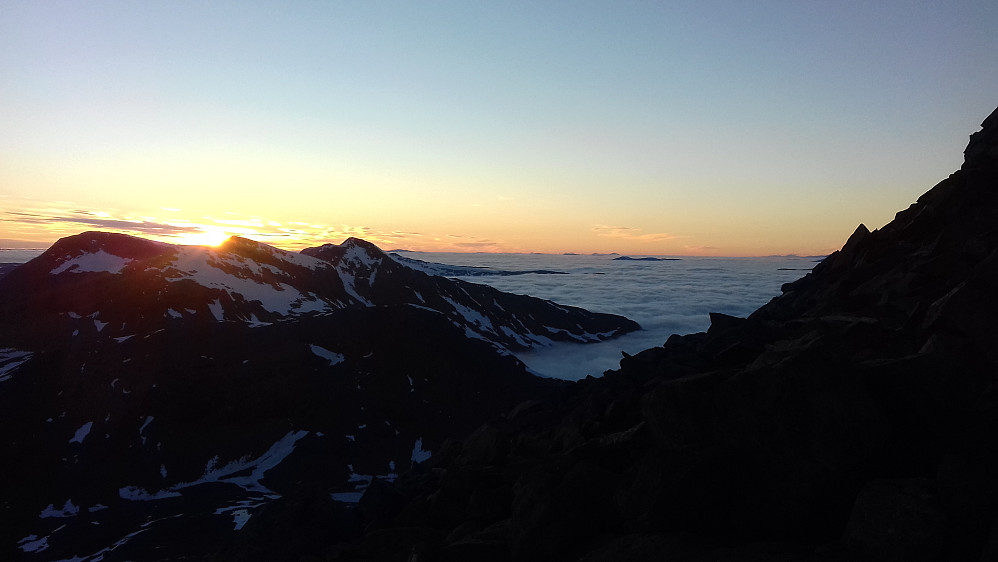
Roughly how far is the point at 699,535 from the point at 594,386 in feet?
56.0

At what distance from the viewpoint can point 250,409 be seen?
8538 centimetres

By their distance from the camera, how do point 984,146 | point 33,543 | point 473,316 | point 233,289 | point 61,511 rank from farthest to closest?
point 473,316
point 233,289
point 61,511
point 33,543
point 984,146

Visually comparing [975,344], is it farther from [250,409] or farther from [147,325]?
[147,325]

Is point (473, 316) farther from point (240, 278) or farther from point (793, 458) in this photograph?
point (793, 458)

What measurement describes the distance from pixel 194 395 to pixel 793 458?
3669 inches

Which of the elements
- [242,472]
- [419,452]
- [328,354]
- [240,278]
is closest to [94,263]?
[240,278]

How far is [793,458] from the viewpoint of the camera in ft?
37.1

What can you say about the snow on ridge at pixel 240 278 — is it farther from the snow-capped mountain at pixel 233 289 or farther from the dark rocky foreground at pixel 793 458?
the dark rocky foreground at pixel 793 458

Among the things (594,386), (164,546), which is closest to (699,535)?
(594,386)

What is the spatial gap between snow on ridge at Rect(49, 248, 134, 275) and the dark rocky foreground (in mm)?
142752

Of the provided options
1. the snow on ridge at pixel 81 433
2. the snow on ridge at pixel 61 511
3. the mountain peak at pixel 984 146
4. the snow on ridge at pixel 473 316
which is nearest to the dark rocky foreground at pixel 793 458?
the mountain peak at pixel 984 146

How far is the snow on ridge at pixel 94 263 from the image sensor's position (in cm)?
12825

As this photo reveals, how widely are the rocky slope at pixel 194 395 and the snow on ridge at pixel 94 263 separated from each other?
0.59m

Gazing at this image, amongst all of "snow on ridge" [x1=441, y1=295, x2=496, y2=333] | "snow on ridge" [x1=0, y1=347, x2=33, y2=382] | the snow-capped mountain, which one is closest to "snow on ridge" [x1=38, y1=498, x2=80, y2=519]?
"snow on ridge" [x1=0, y1=347, x2=33, y2=382]
